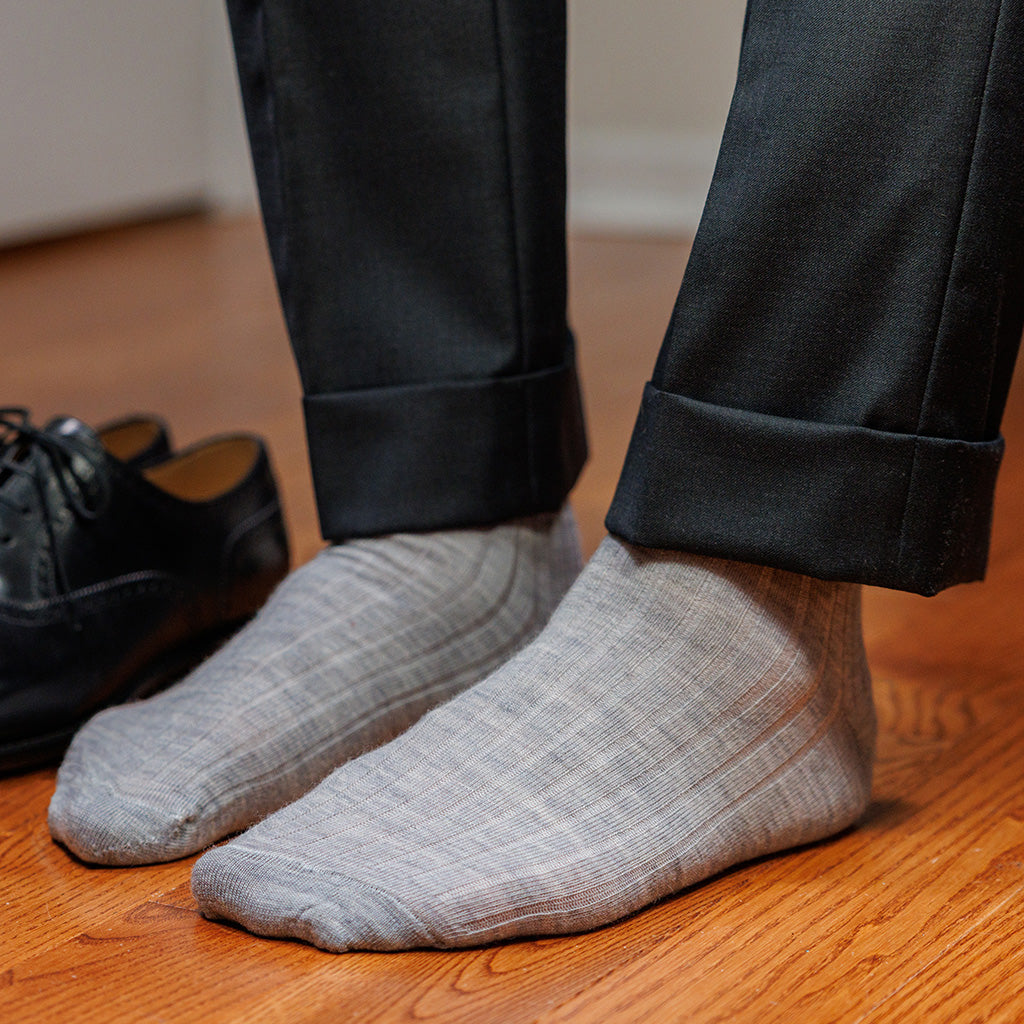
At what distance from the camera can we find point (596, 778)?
503mm

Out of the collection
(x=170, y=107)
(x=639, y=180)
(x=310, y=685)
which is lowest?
(x=639, y=180)

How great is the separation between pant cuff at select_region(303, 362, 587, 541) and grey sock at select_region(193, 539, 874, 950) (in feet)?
0.40

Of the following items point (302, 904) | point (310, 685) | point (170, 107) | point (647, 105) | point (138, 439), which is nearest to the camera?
point (302, 904)

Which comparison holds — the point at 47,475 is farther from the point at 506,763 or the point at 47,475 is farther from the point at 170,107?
the point at 170,107

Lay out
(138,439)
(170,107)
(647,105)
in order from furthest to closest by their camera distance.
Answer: (170,107) → (647,105) → (138,439)

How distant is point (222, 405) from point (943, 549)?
1067 millimetres

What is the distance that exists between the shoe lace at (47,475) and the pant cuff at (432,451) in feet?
0.41

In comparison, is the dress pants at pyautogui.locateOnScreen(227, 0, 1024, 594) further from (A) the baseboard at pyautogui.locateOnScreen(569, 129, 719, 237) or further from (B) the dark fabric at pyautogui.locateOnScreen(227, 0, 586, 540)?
(A) the baseboard at pyautogui.locateOnScreen(569, 129, 719, 237)

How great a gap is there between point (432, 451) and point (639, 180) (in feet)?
7.10

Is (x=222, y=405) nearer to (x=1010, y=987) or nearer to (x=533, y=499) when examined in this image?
(x=533, y=499)

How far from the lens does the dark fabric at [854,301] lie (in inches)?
18.0

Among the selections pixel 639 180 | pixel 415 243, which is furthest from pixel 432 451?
pixel 639 180

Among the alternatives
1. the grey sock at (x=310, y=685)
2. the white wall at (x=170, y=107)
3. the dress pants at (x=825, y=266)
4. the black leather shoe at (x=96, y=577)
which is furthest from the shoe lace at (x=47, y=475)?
the white wall at (x=170, y=107)

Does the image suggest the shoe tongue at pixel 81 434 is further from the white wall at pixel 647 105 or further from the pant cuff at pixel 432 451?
the white wall at pixel 647 105
